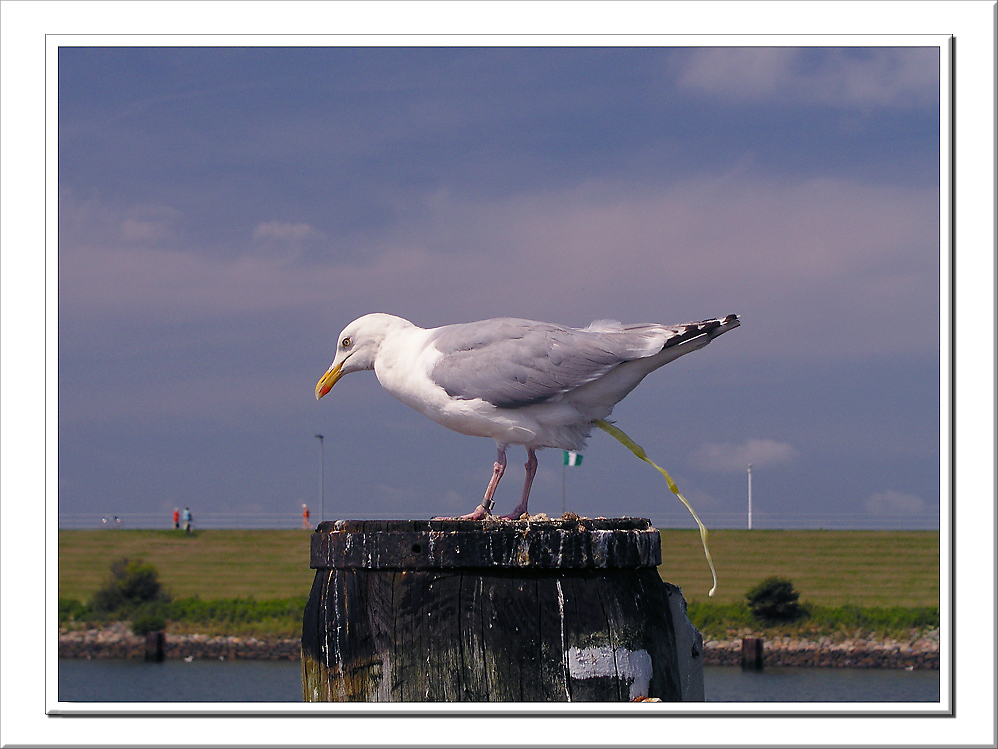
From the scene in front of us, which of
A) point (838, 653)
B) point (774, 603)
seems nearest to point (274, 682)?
point (774, 603)

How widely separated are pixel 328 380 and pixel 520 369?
1341 millimetres

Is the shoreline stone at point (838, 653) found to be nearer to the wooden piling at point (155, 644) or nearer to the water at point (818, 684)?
the water at point (818, 684)

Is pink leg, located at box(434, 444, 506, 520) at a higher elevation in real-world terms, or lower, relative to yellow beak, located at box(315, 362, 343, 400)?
lower

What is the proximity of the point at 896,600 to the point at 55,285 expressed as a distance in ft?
158

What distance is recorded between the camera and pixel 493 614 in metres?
4.04

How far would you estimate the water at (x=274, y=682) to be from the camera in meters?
36.8

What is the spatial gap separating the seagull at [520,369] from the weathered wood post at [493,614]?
2.49m

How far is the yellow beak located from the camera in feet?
23.7

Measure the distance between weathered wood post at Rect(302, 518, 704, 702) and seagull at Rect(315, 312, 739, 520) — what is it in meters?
2.49

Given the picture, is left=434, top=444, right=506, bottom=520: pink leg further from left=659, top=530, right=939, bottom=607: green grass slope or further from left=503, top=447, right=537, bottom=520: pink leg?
left=659, top=530, right=939, bottom=607: green grass slope

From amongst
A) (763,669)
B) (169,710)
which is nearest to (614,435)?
(169,710)

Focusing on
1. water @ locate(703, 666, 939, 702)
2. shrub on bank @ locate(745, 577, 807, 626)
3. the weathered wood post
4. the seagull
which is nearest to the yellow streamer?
the seagull

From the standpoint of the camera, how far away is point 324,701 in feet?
14.1

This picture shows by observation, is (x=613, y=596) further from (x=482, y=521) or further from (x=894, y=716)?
(x=894, y=716)
